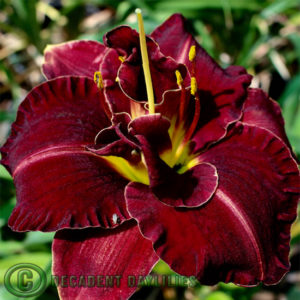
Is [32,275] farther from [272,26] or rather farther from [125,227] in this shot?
[272,26]

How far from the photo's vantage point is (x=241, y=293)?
1.32m

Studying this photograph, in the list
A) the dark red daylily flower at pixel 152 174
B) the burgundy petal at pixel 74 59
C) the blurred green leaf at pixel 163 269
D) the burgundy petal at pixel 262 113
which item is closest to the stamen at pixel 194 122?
the dark red daylily flower at pixel 152 174

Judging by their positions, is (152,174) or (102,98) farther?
(102,98)

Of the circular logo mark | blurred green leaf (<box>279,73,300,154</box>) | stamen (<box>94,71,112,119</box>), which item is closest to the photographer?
stamen (<box>94,71,112,119</box>)

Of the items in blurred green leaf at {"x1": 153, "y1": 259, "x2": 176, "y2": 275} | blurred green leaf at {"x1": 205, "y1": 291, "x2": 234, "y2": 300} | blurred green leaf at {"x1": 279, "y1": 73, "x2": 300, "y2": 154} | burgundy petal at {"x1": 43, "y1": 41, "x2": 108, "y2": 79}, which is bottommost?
blurred green leaf at {"x1": 205, "y1": 291, "x2": 234, "y2": 300}

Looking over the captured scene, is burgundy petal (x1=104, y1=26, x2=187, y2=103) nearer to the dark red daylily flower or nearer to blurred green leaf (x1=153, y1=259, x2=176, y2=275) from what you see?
the dark red daylily flower

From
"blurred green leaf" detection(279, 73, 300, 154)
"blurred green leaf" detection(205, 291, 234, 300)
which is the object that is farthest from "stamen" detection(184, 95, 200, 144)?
"blurred green leaf" detection(279, 73, 300, 154)

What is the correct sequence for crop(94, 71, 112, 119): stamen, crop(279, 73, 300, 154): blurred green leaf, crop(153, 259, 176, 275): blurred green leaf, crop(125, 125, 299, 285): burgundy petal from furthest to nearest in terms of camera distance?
crop(279, 73, 300, 154): blurred green leaf < crop(153, 259, 176, 275): blurred green leaf < crop(94, 71, 112, 119): stamen < crop(125, 125, 299, 285): burgundy petal

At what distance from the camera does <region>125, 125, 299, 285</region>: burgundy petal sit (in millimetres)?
782

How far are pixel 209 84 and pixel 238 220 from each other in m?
0.35

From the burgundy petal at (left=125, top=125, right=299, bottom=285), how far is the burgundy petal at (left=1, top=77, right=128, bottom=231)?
7 cm

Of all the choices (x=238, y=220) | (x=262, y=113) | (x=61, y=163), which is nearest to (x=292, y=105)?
(x=262, y=113)

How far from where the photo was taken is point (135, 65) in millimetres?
915

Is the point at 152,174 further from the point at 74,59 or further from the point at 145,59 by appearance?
the point at 74,59
